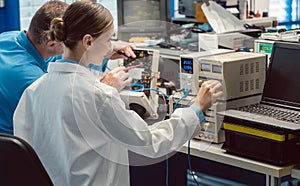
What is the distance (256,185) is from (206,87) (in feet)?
4.47

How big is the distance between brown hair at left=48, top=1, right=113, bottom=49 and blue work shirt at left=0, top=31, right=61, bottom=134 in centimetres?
47

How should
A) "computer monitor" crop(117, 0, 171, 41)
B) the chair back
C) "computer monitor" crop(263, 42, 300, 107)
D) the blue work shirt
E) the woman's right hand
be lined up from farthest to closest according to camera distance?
"computer monitor" crop(117, 0, 171, 41), "computer monitor" crop(263, 42, 300, 107), the blue work shirt, the woman's right hand, the chair back

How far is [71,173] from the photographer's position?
202cm

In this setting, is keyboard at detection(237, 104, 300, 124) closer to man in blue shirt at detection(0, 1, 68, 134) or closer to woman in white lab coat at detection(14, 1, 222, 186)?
woman in white lab coat at detection(14, 1, 222, 186)

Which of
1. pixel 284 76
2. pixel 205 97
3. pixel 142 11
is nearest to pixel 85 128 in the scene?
pixel 205 97

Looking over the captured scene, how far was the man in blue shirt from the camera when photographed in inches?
96.2

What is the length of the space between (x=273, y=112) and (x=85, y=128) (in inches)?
37.5

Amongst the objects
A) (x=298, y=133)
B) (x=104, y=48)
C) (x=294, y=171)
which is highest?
(x=104, y=48)

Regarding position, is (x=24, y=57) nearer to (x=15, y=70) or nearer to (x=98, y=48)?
(x=15, y=70)

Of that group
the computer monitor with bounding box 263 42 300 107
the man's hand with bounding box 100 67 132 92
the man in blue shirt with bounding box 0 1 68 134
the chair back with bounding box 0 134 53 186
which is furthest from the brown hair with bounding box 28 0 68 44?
the computer monitor with bounding box 263 42 300 107

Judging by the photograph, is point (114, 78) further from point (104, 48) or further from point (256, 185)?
point (256, 185)

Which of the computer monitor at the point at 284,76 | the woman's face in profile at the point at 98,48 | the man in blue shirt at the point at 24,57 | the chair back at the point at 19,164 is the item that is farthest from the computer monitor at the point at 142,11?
the chair back at the point at 19,164

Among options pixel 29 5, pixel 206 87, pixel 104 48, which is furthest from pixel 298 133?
pixel 29 5

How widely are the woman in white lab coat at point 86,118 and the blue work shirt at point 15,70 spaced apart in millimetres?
352
